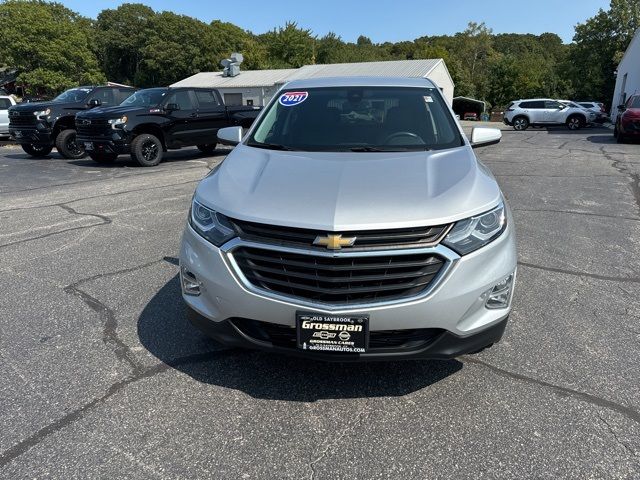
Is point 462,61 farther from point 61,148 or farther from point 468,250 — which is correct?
point 468,250

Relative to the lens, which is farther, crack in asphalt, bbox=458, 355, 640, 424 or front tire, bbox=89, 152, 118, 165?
front tire, bbox=89, 152, 118, 165

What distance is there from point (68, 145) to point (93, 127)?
8.98ft

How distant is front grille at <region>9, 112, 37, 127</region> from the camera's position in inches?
531

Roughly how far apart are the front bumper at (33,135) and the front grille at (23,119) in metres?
0.12

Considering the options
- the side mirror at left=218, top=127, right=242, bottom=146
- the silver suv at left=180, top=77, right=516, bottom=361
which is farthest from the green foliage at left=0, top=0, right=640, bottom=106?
the silver suv at left=180, top=77, right=516, bottom=361

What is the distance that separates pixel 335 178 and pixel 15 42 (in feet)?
203

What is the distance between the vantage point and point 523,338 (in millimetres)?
3408

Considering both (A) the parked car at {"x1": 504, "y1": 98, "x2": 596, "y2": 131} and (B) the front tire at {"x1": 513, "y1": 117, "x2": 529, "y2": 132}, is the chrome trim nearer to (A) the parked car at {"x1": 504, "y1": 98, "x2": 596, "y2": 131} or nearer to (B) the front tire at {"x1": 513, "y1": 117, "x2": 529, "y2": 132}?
(B) the front tire at {"x1": 513, "y1": 117, "x2": 529, "y2": 132}

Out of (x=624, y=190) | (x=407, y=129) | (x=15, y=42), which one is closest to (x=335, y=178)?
(x=407, y=129)

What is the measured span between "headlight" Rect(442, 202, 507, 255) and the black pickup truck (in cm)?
1112

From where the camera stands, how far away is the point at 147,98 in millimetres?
12719

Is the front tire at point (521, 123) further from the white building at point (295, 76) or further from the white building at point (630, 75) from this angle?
the white building at point (295, 76)

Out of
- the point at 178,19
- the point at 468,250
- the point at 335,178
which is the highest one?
the point at 178,19

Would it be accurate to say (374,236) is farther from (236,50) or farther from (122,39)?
(122,39)
